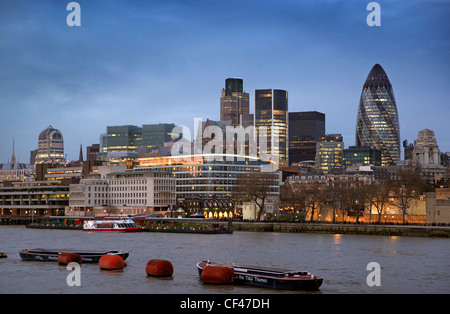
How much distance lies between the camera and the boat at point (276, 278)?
46.8 metres

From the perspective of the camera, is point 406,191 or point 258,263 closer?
point 258,263

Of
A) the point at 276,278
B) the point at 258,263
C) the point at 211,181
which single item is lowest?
the point at 258,263

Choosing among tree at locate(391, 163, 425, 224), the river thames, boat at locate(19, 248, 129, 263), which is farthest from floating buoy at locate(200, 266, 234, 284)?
tree at locate(391, 163, 425, 224)

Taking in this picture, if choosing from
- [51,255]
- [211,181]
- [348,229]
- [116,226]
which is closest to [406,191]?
[348,229]

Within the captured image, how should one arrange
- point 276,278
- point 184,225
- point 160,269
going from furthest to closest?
point 184,225
point 160,269
point 276,278

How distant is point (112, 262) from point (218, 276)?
13124mm

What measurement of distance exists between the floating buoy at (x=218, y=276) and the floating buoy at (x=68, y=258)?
1705cm

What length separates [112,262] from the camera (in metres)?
59.0

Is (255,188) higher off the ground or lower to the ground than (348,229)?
higher

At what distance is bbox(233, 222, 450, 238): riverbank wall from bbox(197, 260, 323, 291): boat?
230ft

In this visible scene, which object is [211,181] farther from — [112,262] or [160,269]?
[160,269]

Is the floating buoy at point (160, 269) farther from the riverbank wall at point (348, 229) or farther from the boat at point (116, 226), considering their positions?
the boat at point (116, 226)

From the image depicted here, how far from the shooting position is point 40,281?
172ft

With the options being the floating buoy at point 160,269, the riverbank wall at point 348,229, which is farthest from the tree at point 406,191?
the floating buoy at point 160,269
